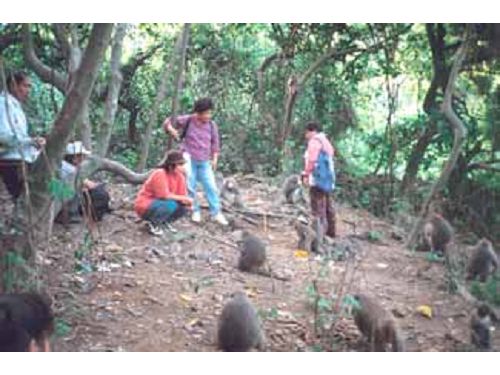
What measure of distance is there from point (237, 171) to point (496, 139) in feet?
5.53

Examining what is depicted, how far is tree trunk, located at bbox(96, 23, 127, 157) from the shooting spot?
14.7 feet

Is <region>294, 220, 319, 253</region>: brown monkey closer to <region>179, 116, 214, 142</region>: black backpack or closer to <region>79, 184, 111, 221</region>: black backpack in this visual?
<region>179, 116, 214, 142</region>: black backpack

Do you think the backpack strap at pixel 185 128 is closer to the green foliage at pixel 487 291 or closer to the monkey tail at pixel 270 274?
the monkey tail at pixel 270 274

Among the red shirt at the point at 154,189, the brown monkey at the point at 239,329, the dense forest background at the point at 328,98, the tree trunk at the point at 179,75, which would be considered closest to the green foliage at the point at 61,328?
the brown monkey at the point at 239,329

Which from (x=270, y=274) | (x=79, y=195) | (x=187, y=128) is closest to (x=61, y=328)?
(x=79, y=195)

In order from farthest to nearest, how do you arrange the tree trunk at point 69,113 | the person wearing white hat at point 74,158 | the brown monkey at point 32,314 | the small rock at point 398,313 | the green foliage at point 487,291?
the person wearing white hat at point 74,158 → the green foliage at point 487,291 → the small rock at point 398,313 → the tree trunk at point 69,113 → the brown monkey at point 32,314

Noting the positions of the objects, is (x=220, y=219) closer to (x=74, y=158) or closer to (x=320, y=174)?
(x=320, y=174)

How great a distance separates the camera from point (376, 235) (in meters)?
4.89

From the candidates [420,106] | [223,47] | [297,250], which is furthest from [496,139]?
[223,47]

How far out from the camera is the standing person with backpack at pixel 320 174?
498 centimetres

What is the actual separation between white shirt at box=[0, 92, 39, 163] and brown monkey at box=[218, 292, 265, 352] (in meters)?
1.28

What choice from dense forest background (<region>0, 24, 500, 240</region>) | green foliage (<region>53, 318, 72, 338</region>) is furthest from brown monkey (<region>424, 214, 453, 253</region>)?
green foliage (<region>53, 318, 72, 338</region>)

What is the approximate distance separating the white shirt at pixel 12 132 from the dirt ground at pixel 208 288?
1.74ft

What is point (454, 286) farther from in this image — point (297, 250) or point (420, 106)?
A: point (420, 106)
